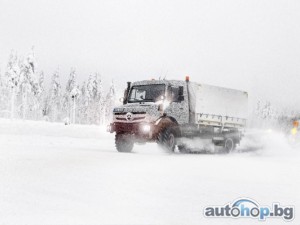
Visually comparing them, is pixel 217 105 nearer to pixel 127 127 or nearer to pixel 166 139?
pixel 166 139

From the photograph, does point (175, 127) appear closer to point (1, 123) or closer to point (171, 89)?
point (171, 89)

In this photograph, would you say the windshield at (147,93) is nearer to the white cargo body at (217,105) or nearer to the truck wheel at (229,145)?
the white cargo body at (217,105)

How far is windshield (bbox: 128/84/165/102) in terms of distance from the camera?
58.3ft

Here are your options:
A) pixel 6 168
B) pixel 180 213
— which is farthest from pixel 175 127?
pixel 180 213

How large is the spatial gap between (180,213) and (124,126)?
11805mm

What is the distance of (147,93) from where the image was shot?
59.4 ft

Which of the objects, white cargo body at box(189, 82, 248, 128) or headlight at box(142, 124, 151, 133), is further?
white cargo body at box(189, 82, 248, 128)

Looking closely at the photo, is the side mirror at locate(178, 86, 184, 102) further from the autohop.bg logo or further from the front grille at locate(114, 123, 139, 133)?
the autohop.bg logo

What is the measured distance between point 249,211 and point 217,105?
13964 mm

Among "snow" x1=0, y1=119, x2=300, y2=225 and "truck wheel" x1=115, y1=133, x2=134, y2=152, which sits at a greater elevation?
"truck wheel" x1=115, y1=133, x2=134, y2=152

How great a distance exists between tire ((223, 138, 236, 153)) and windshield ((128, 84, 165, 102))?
5.10 meters

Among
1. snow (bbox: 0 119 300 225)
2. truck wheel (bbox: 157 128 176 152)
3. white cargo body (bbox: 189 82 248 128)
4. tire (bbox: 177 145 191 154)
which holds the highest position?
white cargo body (bbox: 189 82 248 128)

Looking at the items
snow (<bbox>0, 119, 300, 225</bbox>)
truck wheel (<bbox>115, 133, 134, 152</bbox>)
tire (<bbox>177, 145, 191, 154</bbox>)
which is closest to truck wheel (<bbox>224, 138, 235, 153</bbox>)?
tire (<bbox>177, 145, 191, 154</bbox>)

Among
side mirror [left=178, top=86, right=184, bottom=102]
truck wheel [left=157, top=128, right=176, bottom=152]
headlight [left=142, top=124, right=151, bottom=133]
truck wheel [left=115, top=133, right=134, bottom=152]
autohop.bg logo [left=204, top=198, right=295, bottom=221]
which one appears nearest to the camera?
autohop.bg logo [left=204, top=198, right=295, bottom=221]
